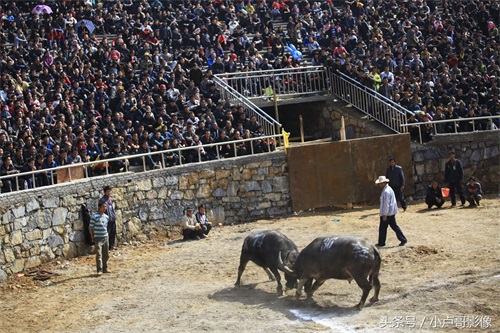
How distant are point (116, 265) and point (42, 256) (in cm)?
169

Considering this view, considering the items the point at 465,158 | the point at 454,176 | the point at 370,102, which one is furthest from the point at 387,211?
the point at 370,102

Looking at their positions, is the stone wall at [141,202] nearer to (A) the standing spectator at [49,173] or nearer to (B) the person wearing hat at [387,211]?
(A) the standing spectator at [49,173]

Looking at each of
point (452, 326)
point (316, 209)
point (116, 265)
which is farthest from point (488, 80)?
point (452, 326)

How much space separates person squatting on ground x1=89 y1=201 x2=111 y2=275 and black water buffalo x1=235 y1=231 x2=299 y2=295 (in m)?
3.34

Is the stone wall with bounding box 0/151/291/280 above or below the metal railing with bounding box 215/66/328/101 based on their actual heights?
below

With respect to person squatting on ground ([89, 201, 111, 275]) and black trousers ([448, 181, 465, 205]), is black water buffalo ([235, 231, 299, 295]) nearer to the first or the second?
person squatting on ground ([89, 201, 111, 275])

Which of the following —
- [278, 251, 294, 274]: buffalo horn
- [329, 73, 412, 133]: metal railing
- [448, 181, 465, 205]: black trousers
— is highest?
[329, 73, 412, 133]: metal railing

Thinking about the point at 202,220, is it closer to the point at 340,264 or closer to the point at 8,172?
the point at 8,172

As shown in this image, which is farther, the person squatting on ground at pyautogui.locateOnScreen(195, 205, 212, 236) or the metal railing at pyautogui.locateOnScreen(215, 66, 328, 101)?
the metal railing at pyautogui.locateOnScreen(215, 66, 328, 101)

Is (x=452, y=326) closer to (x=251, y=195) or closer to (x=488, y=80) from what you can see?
(x=251, y=195)

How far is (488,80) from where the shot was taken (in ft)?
98.8

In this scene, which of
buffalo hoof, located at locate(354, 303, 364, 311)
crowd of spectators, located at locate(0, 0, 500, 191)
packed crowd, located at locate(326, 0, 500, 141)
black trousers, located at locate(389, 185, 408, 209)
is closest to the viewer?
buffalo hoof, located at locate(354, 303, 364, 311)

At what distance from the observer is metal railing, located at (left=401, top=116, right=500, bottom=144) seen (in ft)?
84.6

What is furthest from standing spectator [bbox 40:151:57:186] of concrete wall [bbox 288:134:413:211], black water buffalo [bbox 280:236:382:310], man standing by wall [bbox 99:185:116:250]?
black water buffalo [bbox 280:236:382:310]
